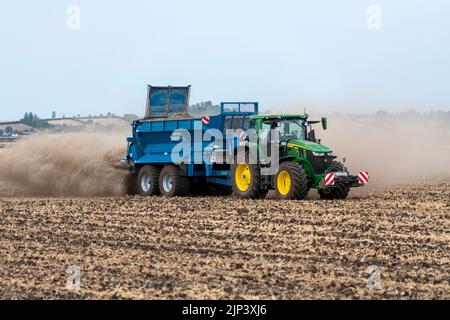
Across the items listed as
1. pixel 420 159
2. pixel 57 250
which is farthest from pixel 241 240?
pixel 420 159

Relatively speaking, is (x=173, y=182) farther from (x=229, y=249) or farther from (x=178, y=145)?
(x=229, y=249)

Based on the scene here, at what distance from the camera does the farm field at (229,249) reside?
9781mm

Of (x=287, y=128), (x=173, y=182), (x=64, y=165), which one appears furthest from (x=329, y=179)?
(x=64, y=165)

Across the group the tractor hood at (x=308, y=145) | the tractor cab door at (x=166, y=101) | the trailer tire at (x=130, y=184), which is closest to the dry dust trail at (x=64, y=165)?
the trailer tire at (x=130, y=184)

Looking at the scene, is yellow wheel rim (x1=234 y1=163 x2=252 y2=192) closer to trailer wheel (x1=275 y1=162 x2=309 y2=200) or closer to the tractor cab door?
trailer wheel (x1=275 y1=162 x2=309 y2=200)

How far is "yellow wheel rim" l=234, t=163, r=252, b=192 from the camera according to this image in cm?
2088

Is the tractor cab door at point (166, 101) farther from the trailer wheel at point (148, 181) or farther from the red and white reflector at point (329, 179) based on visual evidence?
the red and white reflector at point (329, 179)

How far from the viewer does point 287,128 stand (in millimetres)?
20406

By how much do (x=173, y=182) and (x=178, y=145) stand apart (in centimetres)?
101

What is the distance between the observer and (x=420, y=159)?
4031cm

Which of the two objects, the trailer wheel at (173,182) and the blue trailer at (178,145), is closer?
the blue trailer at (178,145)

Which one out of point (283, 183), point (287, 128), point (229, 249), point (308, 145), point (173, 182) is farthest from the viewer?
point (173, 182)
